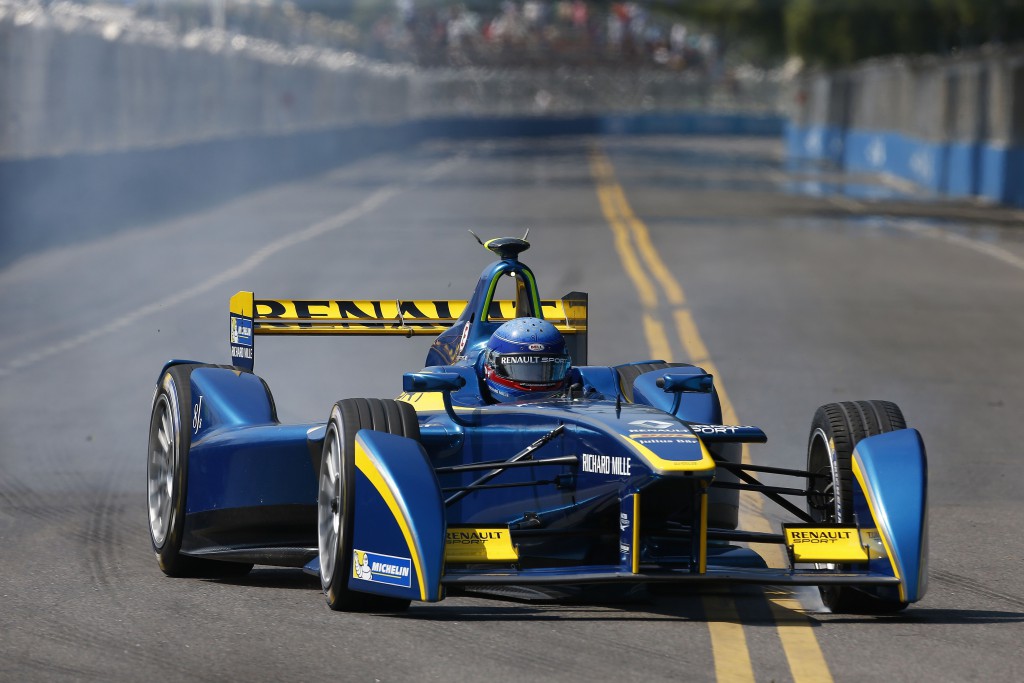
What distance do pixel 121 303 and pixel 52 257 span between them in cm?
651

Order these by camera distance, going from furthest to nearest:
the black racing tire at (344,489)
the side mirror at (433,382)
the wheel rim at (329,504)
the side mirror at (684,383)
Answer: the side mirror at (684,383) → the side mirror at (433,382) → the wheel rim at (329,504) → the black racing tire at (344,489)

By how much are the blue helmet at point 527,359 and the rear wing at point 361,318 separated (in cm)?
151

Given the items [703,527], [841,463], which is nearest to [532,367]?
[841,463]

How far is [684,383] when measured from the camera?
329 inches

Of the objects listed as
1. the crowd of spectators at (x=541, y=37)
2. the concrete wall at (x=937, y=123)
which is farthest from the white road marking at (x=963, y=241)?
the crowd of spectators at (x=541, y=37)

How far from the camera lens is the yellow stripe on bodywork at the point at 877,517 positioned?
744 centimetres

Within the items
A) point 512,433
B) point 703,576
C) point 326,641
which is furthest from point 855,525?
point 326,641

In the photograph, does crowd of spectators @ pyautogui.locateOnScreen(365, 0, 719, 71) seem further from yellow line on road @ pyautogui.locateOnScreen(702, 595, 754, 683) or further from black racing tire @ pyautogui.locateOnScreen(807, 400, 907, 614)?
yellow line on road @ pyautogui.locateOnScreen(702, 595, 754, 683)

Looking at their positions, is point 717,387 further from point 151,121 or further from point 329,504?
point 151,121

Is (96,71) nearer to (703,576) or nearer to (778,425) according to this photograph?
(778,425)

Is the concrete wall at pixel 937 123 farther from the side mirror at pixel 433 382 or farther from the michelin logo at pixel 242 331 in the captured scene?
the side mirror at pixel 433 382

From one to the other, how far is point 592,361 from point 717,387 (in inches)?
60.1

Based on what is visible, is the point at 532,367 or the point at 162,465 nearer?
the point at 532,367

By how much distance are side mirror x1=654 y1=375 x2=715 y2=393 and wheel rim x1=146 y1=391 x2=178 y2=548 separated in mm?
2273
